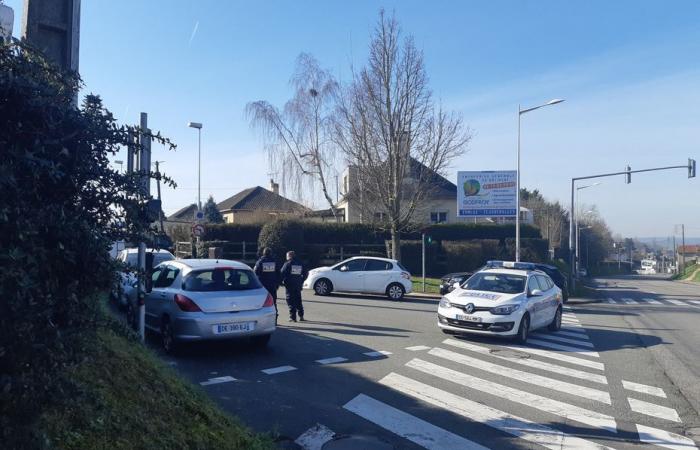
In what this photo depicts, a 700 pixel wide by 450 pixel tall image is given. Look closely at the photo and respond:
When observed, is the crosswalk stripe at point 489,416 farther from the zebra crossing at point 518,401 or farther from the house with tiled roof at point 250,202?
the house with tiled roof at point 250,202

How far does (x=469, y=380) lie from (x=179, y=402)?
15.9ft

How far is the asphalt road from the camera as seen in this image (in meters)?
6.30

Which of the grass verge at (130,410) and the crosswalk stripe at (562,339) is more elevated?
the grass verge at (130,410)

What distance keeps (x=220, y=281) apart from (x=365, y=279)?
12.2 metres

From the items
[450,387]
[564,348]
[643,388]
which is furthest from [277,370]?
[564,348]

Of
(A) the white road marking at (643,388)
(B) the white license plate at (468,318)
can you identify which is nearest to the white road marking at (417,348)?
(B) the white license plate at (468,318)

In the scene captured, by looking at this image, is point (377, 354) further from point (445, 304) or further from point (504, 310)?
point (504, 310)

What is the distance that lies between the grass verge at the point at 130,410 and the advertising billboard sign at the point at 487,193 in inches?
1092

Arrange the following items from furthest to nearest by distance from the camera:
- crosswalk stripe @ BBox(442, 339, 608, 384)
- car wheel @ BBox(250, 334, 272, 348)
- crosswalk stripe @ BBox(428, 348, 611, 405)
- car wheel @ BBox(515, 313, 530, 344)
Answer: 1. car wheel @ BBox(515, 313, 530, 344)
2. car wheel @ BBox(250, 334, 272, 348)
3. crosswalk stripe @ BBox(442, 339, 608, 384)
4. crosswalk stripe @ BBox(428, 348, 611, 405)

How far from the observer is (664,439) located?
629 cm

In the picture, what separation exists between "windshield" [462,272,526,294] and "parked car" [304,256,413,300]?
7.95 m

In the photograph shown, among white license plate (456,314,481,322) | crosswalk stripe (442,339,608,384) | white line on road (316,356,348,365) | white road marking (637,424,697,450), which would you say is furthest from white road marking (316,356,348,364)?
white road marking (637,424,697,450)

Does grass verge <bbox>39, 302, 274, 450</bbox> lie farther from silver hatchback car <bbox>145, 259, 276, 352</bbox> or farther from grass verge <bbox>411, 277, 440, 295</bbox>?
grass verge <bbox>411, 277, 440, 295</bbox>

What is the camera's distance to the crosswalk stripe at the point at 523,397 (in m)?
6.95
